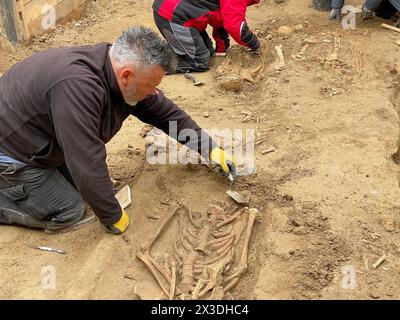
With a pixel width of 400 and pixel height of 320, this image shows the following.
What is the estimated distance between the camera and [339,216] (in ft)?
12.8

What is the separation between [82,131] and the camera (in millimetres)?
3363

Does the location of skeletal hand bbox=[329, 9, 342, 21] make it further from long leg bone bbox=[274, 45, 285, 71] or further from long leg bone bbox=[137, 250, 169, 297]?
long leg bone bbox=[137, 250, 169, 297]

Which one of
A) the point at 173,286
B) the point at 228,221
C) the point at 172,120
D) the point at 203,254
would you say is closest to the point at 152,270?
the point at 173,286

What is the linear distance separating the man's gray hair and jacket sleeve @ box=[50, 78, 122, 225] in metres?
0.27

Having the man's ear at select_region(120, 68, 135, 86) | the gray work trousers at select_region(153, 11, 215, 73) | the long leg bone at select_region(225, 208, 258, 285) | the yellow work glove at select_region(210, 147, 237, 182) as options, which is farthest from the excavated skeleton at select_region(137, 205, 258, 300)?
the gray work trousers at select_region(153, 11, 215, 73)

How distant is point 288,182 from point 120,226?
4.54 ft

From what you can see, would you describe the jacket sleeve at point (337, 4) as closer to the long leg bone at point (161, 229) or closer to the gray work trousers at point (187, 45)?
the gray work trousers at point (187, 45)

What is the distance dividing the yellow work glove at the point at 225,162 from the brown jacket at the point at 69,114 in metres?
0.82

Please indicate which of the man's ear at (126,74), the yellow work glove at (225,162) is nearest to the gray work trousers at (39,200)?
the man's ear at (126,74)

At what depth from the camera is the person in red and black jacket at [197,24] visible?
19.8 feet

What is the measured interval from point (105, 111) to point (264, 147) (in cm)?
166

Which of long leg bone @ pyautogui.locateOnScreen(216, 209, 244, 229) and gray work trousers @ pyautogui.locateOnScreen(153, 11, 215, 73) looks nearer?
long leg bone @ pyautogui.locateOnScreen(216, 209, 244, 229)

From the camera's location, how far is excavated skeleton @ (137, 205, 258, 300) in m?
3.43

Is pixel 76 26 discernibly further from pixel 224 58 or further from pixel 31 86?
pixel 31 86
